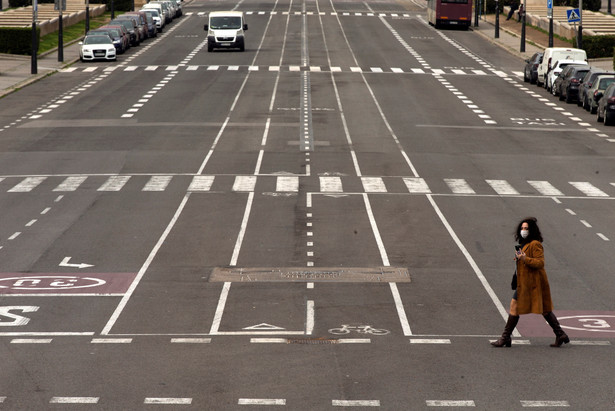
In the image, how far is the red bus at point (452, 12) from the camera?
83812mm

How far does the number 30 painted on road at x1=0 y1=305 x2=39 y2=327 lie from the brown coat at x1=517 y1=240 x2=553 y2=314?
6.34m

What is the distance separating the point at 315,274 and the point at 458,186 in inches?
415

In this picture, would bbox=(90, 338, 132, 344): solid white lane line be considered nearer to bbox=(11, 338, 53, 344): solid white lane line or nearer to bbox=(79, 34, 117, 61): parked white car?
bbox=(11, 338, 53, 344): solid white lane line

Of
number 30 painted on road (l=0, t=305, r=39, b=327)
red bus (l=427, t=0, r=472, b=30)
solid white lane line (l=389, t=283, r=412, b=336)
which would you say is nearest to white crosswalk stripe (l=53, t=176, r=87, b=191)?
number 30 painted on road (l=0, t=305, r=39, b=327)

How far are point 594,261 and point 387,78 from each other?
36.6 metres

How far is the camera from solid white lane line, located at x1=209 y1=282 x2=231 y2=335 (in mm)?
15586

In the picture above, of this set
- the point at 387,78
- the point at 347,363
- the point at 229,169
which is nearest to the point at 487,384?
the point at 347,363

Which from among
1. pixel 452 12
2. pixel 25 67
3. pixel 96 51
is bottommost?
pixel 25 67

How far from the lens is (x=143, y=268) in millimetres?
19625

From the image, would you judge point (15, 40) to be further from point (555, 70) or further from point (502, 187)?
point (502, 187)

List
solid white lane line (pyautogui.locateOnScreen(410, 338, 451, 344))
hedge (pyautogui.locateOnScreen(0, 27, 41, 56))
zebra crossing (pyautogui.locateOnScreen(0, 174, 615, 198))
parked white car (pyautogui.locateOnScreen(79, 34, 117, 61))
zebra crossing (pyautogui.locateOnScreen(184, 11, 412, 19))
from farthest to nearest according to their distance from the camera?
zebra crossing (pyautogui.locateOnScreen(184, 11, 412, 19)) < hedge (pyautogui.locateOnScreen(0, 27, 41, 56)) < parked white car (pyautogui.locateOnScreen(79, 34, 117, 61)) < zebra crossing (pyautogui.locateOnScreen(0, 174, 615, 198)) < solid white lane line (pyautogui.locateOnScreen(410, 338, 451, 344))

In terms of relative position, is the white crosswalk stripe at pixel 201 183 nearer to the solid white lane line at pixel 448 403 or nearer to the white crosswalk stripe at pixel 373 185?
the white crosswalk stripe at pixel 373 185

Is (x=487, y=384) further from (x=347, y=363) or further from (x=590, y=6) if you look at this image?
(x=590, y=6)

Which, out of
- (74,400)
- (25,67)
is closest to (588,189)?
(74,400)
